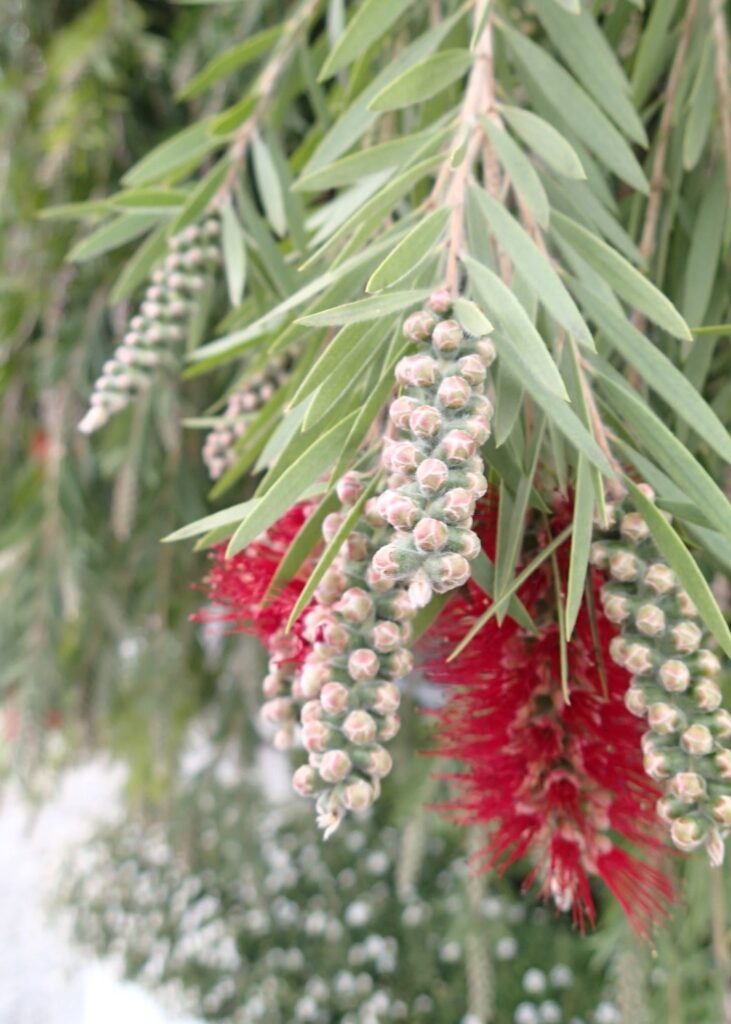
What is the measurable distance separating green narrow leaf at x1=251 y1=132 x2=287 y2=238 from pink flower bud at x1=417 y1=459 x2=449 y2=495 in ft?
0.61

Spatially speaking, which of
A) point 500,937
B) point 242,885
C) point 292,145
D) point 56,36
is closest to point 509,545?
point 292,145

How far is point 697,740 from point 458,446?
74 millimetres

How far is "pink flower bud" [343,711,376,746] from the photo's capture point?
16 cm

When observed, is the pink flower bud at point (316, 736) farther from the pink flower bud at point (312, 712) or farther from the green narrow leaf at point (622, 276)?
the green narrow leaf at point (622, 276)

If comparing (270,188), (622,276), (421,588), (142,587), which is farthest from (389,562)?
(142,587)

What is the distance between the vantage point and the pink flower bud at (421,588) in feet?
0.46

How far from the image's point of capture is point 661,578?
0.17 meters

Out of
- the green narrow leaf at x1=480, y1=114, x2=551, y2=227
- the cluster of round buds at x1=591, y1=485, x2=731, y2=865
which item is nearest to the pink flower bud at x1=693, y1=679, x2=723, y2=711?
the cluster of round buds at x1=591, y1=485, x2=731, y2=865

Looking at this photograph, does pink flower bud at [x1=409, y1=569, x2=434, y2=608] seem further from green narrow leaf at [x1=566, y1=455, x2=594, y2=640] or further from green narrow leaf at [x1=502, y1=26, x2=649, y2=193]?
green narrow leaf at [x1=502, y1=26, x2=649, y2=193]

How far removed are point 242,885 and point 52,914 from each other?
297 mm

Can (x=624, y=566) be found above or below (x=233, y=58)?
below

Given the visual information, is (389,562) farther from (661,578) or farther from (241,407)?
(241,407)

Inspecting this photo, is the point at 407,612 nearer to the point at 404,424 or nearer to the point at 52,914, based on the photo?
the point at 404,424

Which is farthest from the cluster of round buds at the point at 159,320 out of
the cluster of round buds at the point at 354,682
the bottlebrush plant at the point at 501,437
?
the cluster of round buds at the point at 354,682
